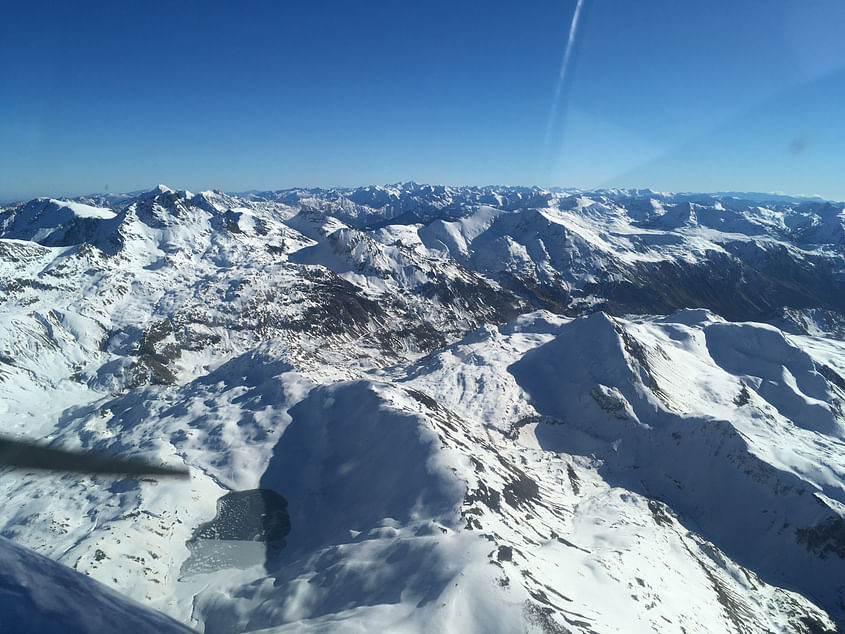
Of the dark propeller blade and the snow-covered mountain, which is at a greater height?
the dark propeller blade

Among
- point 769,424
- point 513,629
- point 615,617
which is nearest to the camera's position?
point 513,629

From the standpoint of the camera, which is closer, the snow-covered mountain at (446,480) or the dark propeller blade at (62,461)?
the dark propeller blade at (62,461)

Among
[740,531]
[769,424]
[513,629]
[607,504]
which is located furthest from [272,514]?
[769,424]

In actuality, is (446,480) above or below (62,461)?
below

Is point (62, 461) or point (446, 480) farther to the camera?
point (446, 480)

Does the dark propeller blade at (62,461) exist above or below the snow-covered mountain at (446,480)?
above

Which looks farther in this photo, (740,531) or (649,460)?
(649,460)

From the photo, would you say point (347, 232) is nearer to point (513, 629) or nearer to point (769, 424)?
point (769, 424)

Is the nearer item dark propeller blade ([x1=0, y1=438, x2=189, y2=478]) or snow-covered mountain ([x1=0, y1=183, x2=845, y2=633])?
dark propeller blade ([x1=0, y1=438, x2=189, y2=478])
